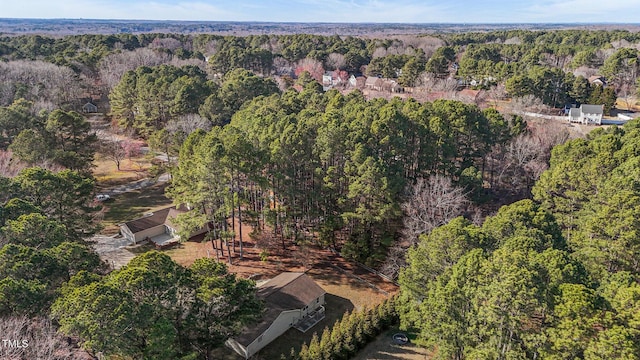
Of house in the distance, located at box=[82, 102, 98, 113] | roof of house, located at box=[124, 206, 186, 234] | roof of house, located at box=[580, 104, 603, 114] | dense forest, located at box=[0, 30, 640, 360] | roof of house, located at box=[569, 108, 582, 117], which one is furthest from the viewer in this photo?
house in the distance, located at box=[82, 102, 98, 113]

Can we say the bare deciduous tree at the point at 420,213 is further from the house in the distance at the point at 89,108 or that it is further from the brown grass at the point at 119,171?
the house in the distance at the point at 89,108

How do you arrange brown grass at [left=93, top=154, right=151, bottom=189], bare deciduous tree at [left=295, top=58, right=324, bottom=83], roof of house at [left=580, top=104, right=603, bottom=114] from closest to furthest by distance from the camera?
brown grass at [left=93, top=154, right=151, bottom=189] < roof of house at [left=580, top=104, right=603, bottom=114] < bare deciduous tree at [left=295, top=58, right=324, bottom=83]

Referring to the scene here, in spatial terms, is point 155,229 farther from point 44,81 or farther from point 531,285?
point 44,81

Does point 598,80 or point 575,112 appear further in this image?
point 598,80

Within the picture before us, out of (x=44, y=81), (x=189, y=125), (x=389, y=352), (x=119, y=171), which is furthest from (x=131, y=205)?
(x=44, y=81)

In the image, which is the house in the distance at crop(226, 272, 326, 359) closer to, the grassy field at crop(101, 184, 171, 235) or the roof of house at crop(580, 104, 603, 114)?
the grassy field at crop(101, 184, 171, 235)

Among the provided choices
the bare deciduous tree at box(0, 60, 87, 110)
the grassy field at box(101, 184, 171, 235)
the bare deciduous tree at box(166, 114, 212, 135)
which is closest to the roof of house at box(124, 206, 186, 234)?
the grassy field at box(101, 184, 171, 235)
